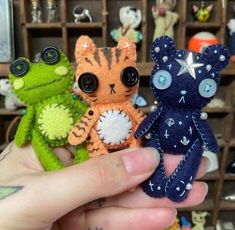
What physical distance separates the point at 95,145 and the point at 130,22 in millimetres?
790

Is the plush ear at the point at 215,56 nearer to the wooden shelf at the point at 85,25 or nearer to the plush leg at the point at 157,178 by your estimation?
the plush leg at the point at 157,178

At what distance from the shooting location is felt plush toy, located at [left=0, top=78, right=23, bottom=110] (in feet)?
3.93

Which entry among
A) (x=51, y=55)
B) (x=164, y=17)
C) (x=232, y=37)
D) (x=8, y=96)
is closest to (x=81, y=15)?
(x=164, y=17)

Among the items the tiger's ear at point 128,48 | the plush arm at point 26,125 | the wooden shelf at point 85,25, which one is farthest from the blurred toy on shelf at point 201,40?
the plush arm at point 26,125

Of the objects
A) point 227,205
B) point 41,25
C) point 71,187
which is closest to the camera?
point 71,187

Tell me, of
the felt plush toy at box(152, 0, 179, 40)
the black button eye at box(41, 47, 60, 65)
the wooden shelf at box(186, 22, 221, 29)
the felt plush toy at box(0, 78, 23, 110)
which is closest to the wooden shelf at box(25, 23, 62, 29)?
the felt plush toy at box(0, 78, 23, 110)

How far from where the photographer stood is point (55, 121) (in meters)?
0.56

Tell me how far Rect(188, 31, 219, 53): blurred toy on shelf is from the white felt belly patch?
0.72 metres

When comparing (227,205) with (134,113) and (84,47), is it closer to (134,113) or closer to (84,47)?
(134,113)

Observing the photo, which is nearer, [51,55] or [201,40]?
[51,55]

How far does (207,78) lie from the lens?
0.50 meters

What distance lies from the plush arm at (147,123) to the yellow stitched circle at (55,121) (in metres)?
0.13

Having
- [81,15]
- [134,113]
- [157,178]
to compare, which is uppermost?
[81,15]

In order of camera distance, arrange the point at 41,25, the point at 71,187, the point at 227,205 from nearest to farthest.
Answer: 1. the point at 71,187
2. the point at 41,25
3. the point at 227,205
